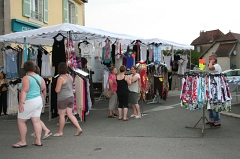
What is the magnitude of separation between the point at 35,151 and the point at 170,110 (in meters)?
6.09

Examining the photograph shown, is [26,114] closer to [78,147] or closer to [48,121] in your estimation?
[78,147]

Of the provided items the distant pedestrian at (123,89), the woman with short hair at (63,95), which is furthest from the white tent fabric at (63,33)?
the woman with short hair at (63,95)

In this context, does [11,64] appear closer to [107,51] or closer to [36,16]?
[107,51]

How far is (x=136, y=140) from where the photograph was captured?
643 cm

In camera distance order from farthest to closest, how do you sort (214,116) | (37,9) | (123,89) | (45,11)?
(45,11), (37,9), (123,89), (214,116)

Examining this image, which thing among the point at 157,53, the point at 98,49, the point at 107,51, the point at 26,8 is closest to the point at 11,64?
the point at 98,49

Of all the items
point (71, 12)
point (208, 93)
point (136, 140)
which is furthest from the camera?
point (71, 12)

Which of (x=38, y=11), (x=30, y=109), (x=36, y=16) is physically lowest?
(x=30, y=109)

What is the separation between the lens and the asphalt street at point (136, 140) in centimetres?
538

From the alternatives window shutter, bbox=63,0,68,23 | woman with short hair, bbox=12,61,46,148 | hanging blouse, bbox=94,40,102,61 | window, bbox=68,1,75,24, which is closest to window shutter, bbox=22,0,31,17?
window shutter, bbox=63,0,68,23

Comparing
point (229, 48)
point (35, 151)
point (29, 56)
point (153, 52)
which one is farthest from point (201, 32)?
point (35, 151)

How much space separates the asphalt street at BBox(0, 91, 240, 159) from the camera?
5379 mm

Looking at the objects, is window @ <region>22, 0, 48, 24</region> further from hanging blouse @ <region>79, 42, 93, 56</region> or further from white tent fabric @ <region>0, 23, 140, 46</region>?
hanging blouse @ <region>79, 42, 93, 56</region>

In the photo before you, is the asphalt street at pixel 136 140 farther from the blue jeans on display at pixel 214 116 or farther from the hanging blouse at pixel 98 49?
the hanging blouse at pixel 98 49
